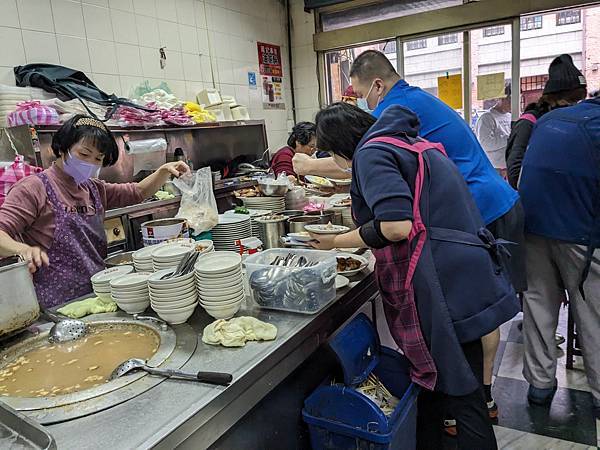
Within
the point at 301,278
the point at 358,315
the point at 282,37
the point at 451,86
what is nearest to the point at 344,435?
the point at 358,315

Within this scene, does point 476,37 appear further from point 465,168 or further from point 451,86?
point 465,168

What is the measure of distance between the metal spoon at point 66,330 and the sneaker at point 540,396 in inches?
88.4

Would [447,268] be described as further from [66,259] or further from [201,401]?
[66,259]

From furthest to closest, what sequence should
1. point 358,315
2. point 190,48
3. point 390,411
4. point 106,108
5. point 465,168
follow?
point 190,48, point 106,108, point 465,168, point 358,315, point 390,411

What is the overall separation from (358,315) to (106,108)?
2371 millimetres

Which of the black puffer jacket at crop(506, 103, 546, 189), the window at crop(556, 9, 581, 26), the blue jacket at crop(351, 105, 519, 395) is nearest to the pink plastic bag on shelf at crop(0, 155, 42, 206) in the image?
the blue jacket at crop(351, 105, 519, 395)

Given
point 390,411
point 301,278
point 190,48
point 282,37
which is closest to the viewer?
point 301,278

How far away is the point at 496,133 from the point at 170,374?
15.8ft

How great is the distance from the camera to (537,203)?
2258 millimetres

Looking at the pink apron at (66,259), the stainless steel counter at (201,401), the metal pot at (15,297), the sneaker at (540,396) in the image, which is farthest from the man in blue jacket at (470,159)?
the metal pot at (15,297)

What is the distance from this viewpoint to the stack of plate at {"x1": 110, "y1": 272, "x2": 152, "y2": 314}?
1.43 meters

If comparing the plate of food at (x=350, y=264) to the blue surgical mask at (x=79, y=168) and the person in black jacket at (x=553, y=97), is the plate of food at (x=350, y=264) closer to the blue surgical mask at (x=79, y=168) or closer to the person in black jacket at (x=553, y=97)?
the blue surgical mask at (x=79, y=168)

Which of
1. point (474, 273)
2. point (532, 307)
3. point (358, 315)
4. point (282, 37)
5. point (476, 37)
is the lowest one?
point (532, 307)

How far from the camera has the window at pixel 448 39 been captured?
16.5ft
